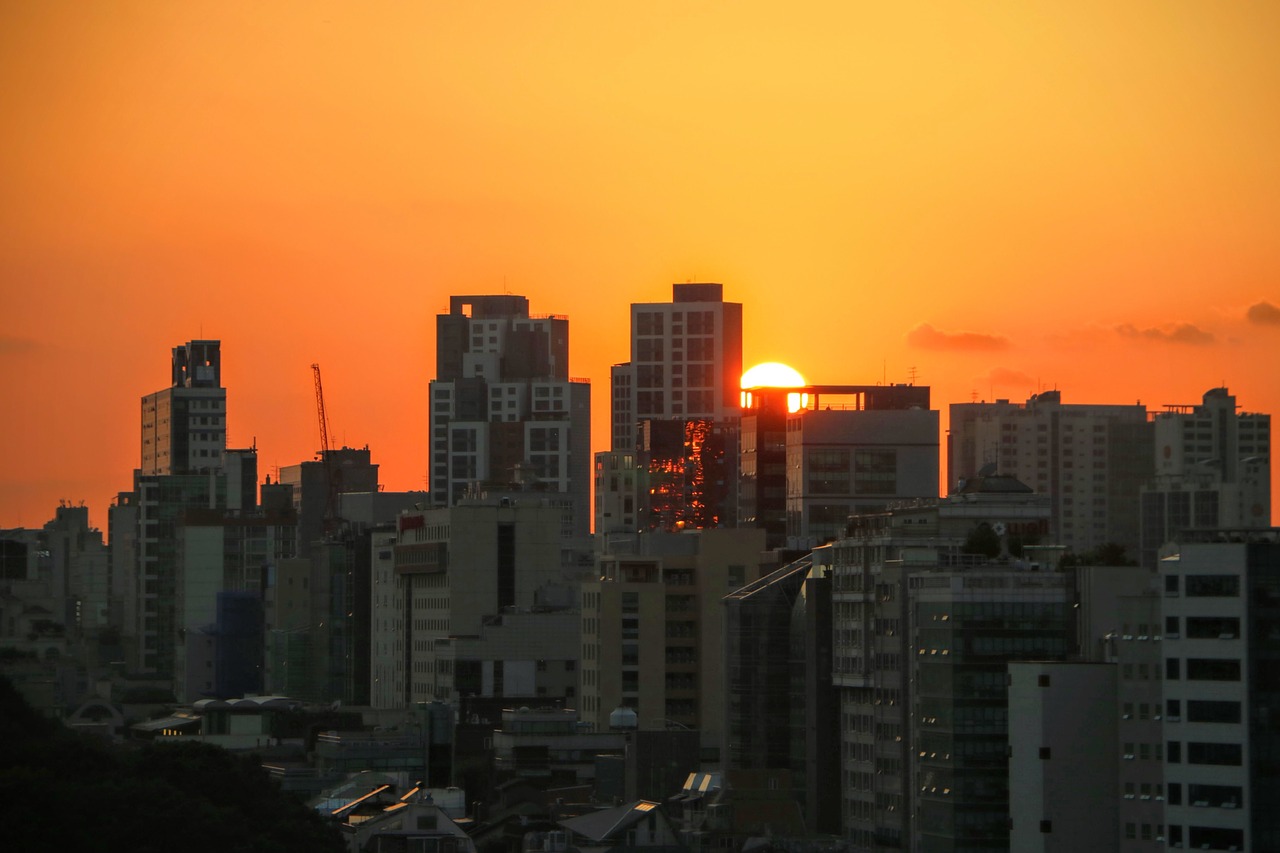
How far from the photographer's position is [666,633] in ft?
522

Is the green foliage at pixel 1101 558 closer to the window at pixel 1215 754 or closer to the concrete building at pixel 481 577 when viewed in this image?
the window at pixel 1215 754

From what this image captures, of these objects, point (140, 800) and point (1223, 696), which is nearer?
point (1223, 696)

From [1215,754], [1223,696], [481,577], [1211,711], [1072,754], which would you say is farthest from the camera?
[481,577]

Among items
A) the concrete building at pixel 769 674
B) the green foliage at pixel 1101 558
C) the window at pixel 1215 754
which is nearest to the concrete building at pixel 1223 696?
the window at pixel 1215 754

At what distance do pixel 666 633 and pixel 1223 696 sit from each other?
69478 millimetres

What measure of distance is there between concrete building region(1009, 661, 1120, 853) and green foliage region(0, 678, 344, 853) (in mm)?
33674

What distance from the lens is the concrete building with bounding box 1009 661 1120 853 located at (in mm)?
98812

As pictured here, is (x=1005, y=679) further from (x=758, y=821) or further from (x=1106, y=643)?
(x=758, y=821)

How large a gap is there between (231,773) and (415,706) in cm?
4925

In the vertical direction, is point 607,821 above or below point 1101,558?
below

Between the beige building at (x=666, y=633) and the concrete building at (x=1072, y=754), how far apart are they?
57.9 metres

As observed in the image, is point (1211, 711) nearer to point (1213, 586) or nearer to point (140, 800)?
point (1213, 586)

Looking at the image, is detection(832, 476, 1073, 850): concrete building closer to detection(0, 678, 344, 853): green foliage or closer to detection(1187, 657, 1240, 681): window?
detection(1187, 657, 1240, 681): window

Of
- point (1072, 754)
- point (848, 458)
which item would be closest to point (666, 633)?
point (848, 458)
